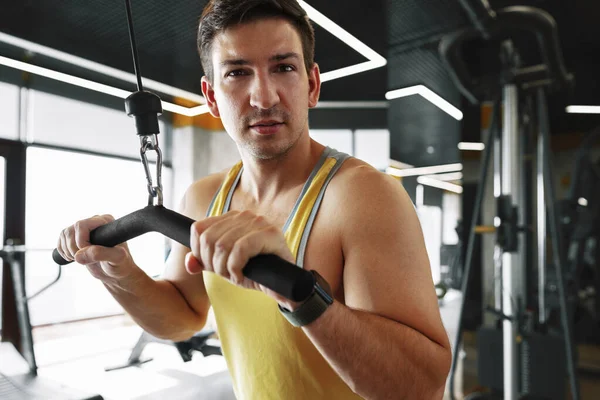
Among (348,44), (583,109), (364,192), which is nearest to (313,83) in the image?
(364,192)

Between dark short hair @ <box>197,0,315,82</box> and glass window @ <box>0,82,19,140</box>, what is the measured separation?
1.15 feet

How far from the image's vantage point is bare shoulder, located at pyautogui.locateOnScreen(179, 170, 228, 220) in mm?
1155

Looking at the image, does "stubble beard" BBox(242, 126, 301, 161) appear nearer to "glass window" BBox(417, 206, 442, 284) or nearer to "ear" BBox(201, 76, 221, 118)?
"ear" BBox(201, 76, 221, 118)

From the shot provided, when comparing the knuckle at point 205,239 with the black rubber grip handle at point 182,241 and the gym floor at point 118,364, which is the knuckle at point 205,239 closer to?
the black rubber grip handle at point 182,241

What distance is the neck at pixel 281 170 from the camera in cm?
108

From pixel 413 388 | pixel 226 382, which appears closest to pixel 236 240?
pixel 413 388

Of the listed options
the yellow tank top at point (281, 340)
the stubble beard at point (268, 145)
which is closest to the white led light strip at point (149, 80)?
the stubble beard at point (268, 145)

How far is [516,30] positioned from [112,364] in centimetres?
192

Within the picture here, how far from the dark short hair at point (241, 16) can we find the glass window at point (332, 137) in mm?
403

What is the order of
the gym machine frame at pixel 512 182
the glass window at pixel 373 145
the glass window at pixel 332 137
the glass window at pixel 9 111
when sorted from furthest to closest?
the gym machine frame at pixel 512 182 → the glass window at pixel 373 145 → the glass window at pixel 332 137 → the glass window at pixel 9 111

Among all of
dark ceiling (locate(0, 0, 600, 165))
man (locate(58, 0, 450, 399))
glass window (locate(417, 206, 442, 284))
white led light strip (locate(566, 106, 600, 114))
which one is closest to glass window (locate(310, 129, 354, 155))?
dark ceiling (locate(0, 0, 600, 165))

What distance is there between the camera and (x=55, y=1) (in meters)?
0.87

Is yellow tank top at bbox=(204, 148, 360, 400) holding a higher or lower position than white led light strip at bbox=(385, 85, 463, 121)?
lower

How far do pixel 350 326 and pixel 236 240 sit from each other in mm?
245
